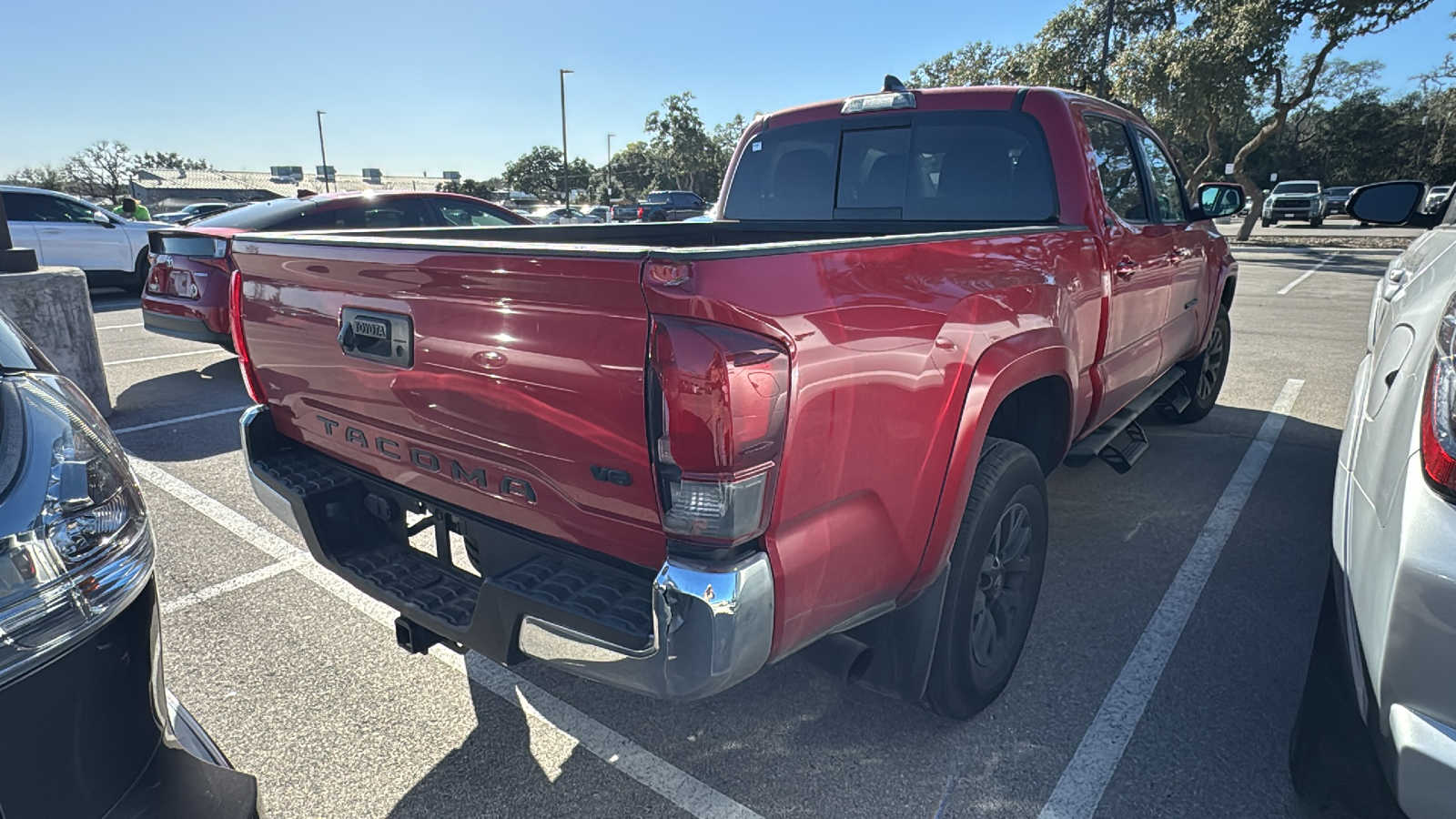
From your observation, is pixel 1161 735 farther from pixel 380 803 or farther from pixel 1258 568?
pixel 380 803

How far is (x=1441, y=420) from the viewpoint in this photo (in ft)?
4.98

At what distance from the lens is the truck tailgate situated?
5.46ft

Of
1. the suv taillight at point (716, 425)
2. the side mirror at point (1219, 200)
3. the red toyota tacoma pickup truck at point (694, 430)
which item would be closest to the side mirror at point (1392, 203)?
the side mirror at point (1219, 200)

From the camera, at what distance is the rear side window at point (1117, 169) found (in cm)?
349

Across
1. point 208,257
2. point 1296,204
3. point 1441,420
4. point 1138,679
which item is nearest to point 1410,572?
point 1441,420

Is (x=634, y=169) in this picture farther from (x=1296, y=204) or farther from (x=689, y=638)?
(x=689, y=638)

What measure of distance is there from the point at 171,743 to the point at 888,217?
3.15 metres

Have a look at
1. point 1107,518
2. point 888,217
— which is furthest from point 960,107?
→ point 1107,518

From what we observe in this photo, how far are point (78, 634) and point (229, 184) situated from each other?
80.9m

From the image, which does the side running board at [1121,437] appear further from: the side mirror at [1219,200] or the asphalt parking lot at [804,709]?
the side mirror at [1219,200]

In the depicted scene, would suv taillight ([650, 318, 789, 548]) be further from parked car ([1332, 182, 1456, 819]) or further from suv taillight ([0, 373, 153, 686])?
parked car ([1332, 182, 1456, 819])

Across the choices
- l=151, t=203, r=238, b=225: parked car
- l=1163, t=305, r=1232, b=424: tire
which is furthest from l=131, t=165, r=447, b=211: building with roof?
l=1163, t=305, r=1232, b=424: tire

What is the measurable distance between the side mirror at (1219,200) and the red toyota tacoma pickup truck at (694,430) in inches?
74.0

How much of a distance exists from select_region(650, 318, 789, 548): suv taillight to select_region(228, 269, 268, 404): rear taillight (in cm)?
179
